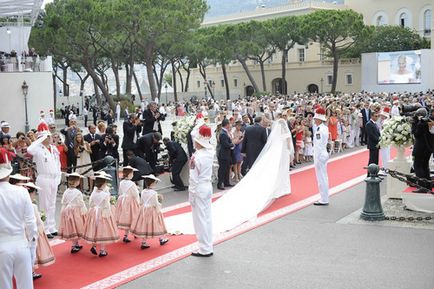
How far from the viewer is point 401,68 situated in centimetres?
5866

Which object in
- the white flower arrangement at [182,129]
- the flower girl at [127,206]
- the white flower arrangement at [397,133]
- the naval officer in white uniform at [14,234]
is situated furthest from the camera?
the white flower arrangement at [182,129]

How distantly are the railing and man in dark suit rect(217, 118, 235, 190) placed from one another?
21.6m

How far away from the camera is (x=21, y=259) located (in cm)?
628

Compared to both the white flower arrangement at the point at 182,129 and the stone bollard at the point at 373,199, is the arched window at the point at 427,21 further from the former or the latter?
the stone bollard at the point at 373,199

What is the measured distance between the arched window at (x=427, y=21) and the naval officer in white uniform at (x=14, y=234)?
71988 millimetres

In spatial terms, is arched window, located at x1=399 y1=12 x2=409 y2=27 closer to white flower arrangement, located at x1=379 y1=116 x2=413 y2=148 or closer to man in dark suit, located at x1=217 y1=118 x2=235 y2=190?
man in dark suit, located at x1=217 y1=118 x2=235 y2=190

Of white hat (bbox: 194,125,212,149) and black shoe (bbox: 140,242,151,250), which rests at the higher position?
white hat (bbox: 194,125,212,149)

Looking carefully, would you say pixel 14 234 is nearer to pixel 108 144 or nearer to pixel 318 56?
pixel 108 144

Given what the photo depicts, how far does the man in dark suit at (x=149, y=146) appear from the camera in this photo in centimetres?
1541

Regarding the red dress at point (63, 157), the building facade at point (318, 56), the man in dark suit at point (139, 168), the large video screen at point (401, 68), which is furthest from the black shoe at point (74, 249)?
the building facade at point (318, 56)

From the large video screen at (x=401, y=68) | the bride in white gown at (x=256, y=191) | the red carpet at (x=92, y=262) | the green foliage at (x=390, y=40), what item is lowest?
the red carpet at (x=92, y=262)

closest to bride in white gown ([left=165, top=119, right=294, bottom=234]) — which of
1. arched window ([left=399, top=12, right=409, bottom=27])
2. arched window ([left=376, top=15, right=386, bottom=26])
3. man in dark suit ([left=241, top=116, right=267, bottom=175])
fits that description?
man in dark suit ([left=241, top=116, right=267, bottom=175])

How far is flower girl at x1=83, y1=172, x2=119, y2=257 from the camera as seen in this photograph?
9.15 m

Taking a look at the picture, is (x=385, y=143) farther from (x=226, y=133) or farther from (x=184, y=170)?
(x=184, y=170)
